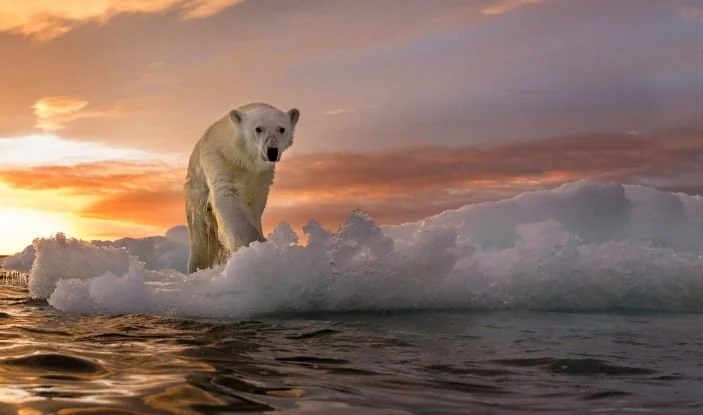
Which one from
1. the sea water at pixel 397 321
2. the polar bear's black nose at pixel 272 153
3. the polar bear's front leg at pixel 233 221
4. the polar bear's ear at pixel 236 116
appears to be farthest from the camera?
the polar bear's ear at pixel 236 116

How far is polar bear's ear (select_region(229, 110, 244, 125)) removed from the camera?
979cm

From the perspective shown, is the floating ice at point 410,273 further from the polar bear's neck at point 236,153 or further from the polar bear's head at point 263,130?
the polar bear's head at point 263,130

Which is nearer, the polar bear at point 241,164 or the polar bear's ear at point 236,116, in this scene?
the polar bear at point 241,164

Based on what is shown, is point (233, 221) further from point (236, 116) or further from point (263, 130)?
point (236, 116)

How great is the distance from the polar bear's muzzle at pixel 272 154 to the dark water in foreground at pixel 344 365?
2.80 meters

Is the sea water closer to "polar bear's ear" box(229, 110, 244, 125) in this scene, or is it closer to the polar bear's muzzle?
the polar bear's muzzle

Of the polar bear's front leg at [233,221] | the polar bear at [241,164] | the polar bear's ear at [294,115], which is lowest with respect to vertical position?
the polar bear's front leg at [233,221]

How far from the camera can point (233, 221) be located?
9711 millimetres

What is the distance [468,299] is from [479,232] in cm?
446

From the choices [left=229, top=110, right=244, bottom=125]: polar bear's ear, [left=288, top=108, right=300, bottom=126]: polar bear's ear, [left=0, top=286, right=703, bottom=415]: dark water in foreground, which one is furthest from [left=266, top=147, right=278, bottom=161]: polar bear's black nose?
[left=0, top=286, right=703, bottom=415]: dark water in foreground

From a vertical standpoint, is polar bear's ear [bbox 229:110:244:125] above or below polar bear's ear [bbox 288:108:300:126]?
below

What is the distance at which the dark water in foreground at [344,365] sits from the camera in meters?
3.49

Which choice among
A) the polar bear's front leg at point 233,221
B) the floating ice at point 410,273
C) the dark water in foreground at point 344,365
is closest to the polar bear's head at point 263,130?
the polar bear's front leg at point 233,221

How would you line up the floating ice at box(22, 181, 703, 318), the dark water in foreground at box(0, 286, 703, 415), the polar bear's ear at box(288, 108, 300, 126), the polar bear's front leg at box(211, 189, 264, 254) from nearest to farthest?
the dark water in foreground at box(0, 286, 703, 415)
the floating ice at box(22, 181, 703, 318)
the polar bear's front leg at box(211, 189, 264, 254)
the polar bear's ear at box(288, 108, 300, 126)
